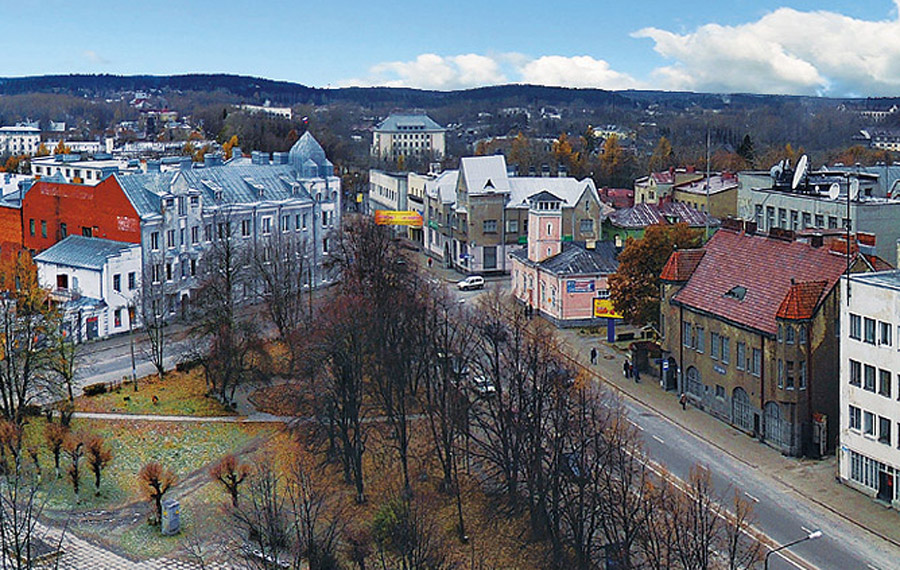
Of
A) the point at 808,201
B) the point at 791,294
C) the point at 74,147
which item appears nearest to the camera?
the point at 791,294

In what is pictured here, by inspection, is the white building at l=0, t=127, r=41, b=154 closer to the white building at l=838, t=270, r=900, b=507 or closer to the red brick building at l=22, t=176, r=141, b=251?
the red brick building at l=22, t=176, r=141, b=251

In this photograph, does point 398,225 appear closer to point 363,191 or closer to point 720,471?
point 363,191

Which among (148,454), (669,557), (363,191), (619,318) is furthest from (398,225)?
(669,557)

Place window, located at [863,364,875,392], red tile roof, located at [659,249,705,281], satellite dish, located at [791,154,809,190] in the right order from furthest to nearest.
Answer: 1. satellite dish, located at [791,154,809,190]
2. red tile roof, located at [659,249,705,281]
3. window, located at [863,364,875,392]

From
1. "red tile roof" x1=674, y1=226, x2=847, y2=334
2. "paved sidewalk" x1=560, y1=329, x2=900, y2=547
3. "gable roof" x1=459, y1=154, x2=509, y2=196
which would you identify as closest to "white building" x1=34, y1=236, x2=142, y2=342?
"paved sidewalk" x1=560, y1=329, x2=900, y2=547

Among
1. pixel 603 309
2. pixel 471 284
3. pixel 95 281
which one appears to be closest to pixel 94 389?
pixel 95 281
